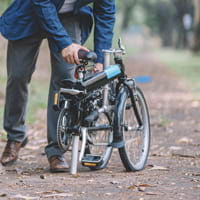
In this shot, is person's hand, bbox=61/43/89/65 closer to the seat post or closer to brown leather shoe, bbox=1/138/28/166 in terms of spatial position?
the seat post

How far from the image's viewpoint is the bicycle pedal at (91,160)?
17.9 ft

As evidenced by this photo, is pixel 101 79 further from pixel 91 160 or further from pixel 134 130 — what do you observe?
pixel 134 130

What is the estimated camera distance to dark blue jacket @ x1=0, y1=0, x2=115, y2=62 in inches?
212

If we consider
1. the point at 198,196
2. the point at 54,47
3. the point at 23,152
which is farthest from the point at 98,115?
the point at 23,152

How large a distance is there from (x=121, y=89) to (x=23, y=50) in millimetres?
882

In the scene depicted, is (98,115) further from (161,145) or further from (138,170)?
(161,145)

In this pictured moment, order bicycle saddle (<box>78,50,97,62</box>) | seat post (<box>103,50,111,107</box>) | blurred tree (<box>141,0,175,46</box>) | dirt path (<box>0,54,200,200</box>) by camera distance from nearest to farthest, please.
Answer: dirt path (<box>0,54,200,200</box>) → bicycle saddle (<box>78,50,97,62</box>) → seat post (<box>103,50,111,107</box>) → blurred tree (<box>141,0,175,46</box>)

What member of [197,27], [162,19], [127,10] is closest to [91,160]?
[197,27]

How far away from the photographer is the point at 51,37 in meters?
5.45

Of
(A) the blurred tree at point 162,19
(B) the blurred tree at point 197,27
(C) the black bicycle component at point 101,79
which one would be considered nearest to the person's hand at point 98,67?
(C) the black bicycle component at point 101,79

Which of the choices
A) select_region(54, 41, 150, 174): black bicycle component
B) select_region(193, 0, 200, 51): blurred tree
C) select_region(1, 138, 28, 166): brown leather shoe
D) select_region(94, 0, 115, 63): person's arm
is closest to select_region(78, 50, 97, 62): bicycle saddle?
select_region(54, 41, 150, 174): black bicycle component

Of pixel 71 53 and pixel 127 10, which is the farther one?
pixel 127 10

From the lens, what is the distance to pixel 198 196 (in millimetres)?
4617

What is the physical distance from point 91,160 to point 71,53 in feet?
2.79
